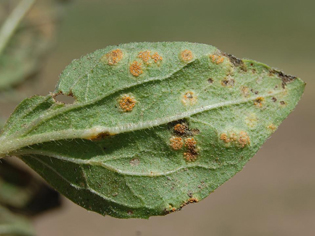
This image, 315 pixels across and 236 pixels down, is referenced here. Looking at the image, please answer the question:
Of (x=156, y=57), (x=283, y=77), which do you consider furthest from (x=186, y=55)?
(x=283, y=77)

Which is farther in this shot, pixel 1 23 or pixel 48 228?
pixel 48 228

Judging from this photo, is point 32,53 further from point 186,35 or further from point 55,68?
point 186,35

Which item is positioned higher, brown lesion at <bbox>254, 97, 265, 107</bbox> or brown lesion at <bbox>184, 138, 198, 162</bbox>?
brown lesion at <bbox>254, 97, 265, 107</bbox>

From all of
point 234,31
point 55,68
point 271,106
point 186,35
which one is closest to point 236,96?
point 271,106

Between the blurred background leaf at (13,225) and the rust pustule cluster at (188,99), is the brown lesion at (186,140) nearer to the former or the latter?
the rust pustule cluster at (188,99)

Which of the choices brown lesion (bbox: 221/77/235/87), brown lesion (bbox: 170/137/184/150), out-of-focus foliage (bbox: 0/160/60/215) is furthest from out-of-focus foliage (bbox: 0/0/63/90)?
brown lesion (bbox: 221/77/235/87)

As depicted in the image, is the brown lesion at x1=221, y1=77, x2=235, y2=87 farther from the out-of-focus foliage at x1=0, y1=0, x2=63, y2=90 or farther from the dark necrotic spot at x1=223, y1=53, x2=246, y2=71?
the out-of-focus foliage at x1=0, y1=0, x2=63, y2=90

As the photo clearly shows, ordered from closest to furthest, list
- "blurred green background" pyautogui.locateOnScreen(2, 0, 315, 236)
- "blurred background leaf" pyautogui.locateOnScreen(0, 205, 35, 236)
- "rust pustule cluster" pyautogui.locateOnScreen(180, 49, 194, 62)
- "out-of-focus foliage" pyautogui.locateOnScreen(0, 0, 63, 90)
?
"rust pustule cluster" pyautogui.locateOnScreen(180, 49, 194, 62), "blurred background leaf" pyautogui.locateOnScreen(0, 205, 35, 236), "out-of-focus foliage" pyautogui.locateOnScreen(0, 0, 63, 90), "blurred green background" pyautogui.locateOnScreen(2, 0, 315, 236)
